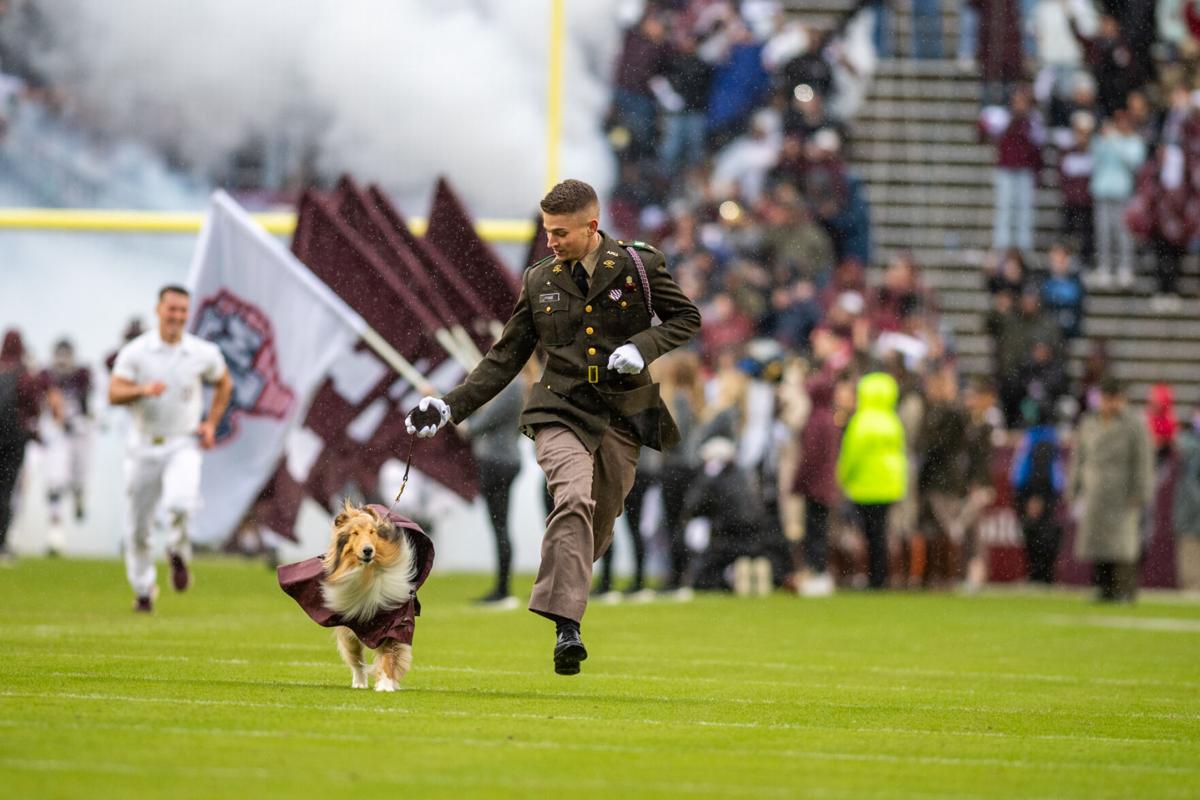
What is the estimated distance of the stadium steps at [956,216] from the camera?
28.3m

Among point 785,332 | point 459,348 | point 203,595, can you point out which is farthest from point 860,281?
point 203,595

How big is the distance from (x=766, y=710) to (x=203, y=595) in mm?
9724

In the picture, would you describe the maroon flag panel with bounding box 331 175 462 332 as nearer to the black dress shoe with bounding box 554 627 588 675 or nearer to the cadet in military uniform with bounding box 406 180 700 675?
the cadet in military uniform with bounding box 406 180 700 675

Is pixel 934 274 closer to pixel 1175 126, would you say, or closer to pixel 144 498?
pixel 1175 126

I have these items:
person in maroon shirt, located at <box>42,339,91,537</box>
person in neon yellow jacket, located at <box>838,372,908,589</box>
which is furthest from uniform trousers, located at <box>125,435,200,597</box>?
person in maroon shirt, located at <box>42,339,91,537</box>

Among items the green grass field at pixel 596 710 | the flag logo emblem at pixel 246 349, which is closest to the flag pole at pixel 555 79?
the flag logo emblem at pixel 246 349

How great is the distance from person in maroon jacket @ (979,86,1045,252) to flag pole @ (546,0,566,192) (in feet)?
18.5

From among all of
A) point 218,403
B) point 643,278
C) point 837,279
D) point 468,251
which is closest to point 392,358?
point 468,251

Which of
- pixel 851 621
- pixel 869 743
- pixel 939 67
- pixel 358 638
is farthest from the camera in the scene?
pixel 939 67

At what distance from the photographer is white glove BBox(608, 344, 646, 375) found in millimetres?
9625

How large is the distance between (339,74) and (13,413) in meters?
6.92

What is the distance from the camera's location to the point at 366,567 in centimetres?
946

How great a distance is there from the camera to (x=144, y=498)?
51.9ft

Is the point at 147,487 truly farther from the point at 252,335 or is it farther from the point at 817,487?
the point at 817,487
